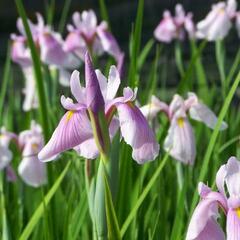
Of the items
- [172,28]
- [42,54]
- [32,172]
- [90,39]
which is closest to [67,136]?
[32,172]

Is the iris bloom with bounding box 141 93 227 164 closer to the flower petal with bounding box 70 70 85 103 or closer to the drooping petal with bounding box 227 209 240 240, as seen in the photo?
the flower petal with bounding box 70 70 85 103

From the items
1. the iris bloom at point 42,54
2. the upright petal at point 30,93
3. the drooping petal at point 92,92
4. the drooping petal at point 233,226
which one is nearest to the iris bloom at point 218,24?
the iris bloom at point 42,54

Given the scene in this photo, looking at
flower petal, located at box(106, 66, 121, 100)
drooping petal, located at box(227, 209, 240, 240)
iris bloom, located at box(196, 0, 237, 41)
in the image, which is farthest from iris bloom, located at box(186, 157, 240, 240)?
iris bloom, located at box(196, 0, 237, 41)

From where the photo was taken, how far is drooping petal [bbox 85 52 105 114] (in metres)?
1.11

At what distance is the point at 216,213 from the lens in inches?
41.2

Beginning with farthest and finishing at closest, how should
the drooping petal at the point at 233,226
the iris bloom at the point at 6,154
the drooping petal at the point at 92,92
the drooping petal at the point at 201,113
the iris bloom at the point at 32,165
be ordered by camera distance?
the iris bloom at the point at 32,165, the iris bloom at the point at 6,154, the drooping petal at the point at 201,113, the drooping petal at the point at 92,92, the drooping petal at the point at 233,226

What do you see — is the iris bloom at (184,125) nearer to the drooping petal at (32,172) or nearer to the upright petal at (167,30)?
the drooping petal at (32,172)

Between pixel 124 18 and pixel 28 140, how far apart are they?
5942 mm

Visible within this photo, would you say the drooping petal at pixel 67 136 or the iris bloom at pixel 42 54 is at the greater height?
the iris bloom at pixel 42 54

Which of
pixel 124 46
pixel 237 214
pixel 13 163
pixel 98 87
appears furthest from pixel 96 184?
pixel 124 46

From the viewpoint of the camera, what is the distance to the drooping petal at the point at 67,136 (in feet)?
3.59

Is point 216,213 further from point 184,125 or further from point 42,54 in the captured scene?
point 42,54

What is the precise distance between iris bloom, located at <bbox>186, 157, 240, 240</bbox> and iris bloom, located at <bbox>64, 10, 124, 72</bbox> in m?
1.74

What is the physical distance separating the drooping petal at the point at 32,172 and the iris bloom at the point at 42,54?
24.2 inches
